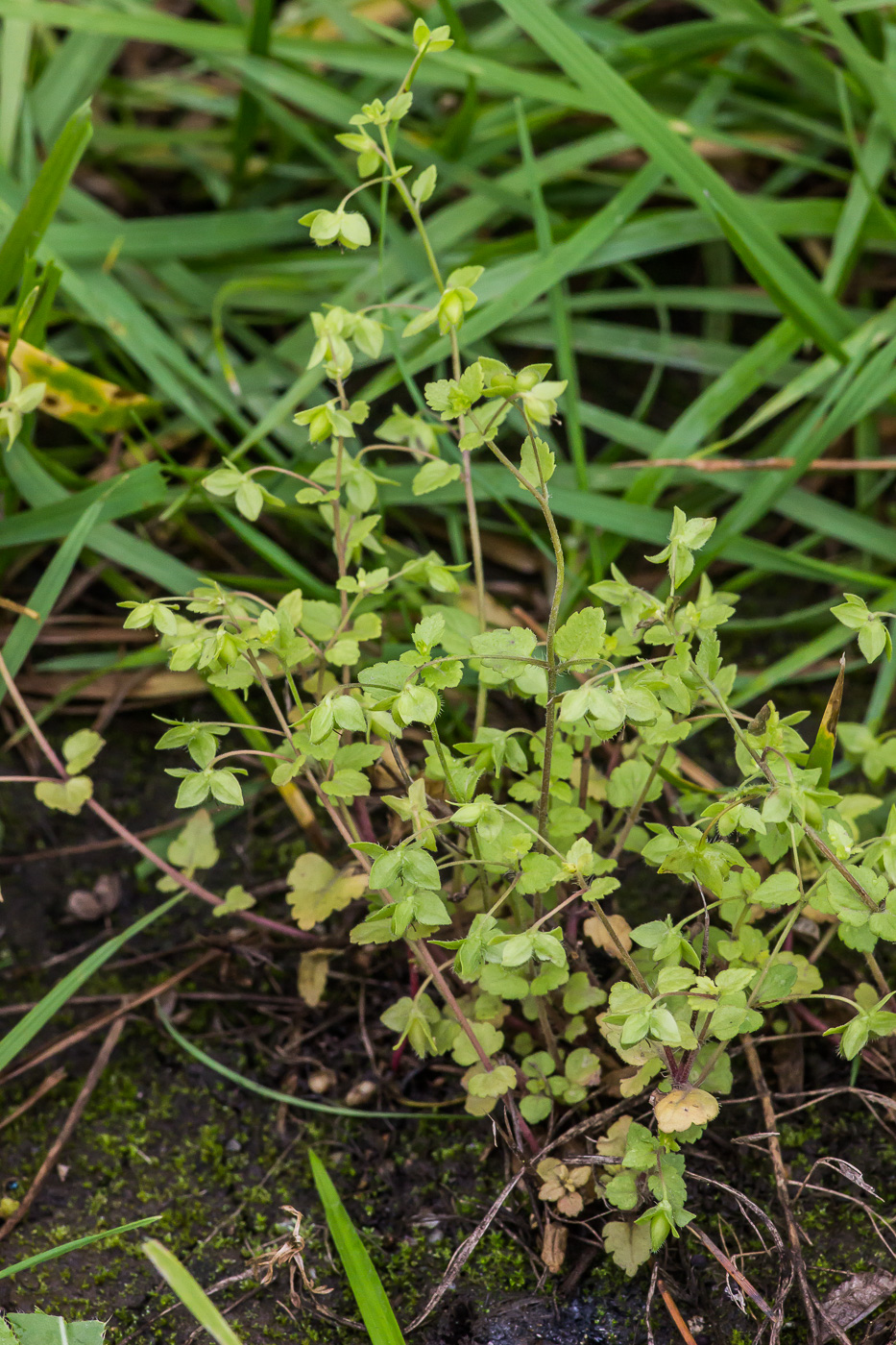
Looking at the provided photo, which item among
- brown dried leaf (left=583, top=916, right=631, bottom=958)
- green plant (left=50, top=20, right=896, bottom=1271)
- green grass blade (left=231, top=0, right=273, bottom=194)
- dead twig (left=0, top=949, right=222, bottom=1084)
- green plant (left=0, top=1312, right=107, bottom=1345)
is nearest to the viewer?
green plant (left=50, top=20, right=896, bottom=1271)

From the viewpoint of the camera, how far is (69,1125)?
5.10 ft

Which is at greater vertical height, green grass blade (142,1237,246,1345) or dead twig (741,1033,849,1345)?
green grass blade (142,1237,246,1345)

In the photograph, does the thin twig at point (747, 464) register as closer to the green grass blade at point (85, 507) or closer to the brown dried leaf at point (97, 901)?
the green grass blade at point (85, 507)

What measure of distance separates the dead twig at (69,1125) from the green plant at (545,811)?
0.30m

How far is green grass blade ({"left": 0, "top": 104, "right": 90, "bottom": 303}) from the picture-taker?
5.86 feet

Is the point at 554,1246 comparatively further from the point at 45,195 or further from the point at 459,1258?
the point at 45,195

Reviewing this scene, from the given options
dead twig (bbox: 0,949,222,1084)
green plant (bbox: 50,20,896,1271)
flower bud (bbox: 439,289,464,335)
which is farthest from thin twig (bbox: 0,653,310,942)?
flower bud (bbox: 439,289,464,335)

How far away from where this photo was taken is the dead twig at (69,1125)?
1467 millimetres

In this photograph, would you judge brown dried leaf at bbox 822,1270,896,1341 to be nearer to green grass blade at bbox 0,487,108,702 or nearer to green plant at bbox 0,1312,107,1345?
green plant at bbox 0,1312,107,1345

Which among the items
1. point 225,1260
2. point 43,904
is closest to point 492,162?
point 43,904

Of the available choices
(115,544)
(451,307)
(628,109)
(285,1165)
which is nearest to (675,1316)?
(285,1165)

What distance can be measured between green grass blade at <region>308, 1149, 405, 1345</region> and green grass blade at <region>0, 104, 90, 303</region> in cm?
149

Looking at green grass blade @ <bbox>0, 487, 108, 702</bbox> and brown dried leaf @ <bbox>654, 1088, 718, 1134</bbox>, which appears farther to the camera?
green grass blade @ <bbox>0, 487, 108, 702</bbox>

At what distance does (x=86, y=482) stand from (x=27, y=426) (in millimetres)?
160
